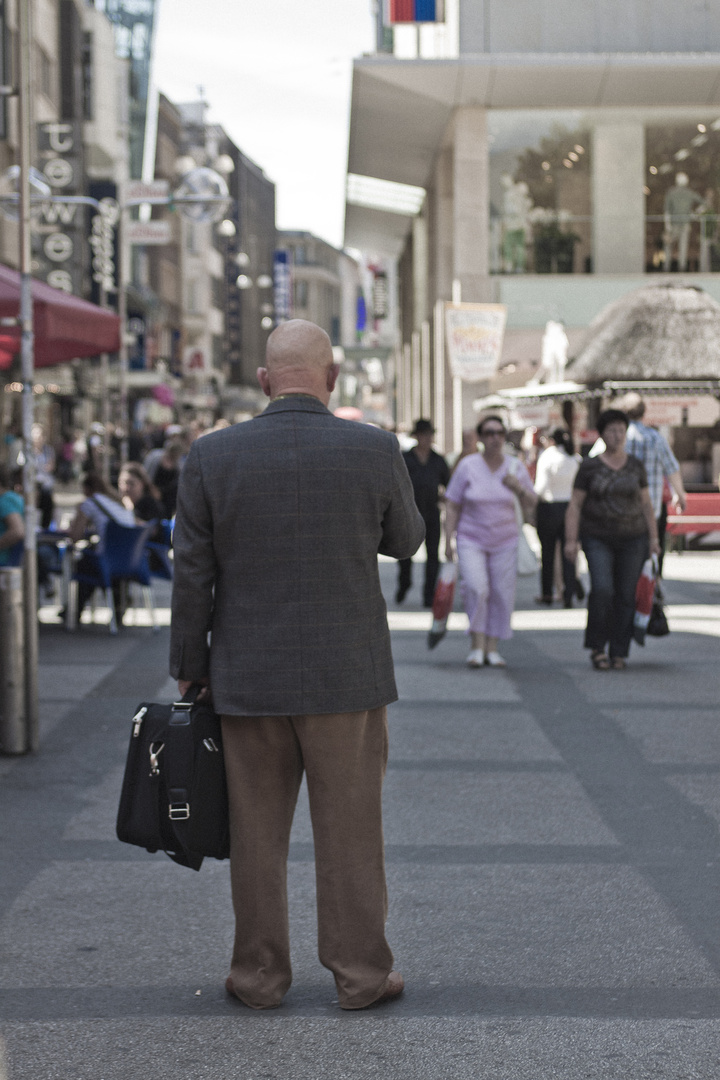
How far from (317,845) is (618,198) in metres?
31.6

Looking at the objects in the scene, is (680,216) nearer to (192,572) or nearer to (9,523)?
(9,523)

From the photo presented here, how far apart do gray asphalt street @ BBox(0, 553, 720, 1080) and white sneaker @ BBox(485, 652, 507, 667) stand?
1.80 meters

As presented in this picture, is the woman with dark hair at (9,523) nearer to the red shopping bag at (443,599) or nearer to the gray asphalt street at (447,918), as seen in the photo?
the gray asphalt street at (447,918)

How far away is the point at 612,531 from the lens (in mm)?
10883

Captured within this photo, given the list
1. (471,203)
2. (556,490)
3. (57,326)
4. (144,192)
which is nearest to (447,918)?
(57,326)

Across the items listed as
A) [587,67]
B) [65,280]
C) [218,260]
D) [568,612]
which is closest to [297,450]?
[568,612]

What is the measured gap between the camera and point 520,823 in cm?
658

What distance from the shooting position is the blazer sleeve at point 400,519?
4.29 m

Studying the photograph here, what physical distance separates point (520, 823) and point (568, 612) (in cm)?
889

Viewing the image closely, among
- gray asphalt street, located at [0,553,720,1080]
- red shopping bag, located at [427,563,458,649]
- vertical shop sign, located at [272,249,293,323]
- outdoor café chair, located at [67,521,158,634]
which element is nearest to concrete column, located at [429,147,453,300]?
outdoor café chair, located at [67,521,158,634]

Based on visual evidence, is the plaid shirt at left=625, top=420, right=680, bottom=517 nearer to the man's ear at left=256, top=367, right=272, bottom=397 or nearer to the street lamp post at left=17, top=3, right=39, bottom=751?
the street lamp post at left=17, top=3, right=39, bottom=751

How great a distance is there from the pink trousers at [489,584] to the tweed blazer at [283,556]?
6.95m

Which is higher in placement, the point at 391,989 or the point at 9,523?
the point at 9,523

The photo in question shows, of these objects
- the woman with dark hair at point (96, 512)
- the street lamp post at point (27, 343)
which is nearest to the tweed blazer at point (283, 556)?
the street lamp post at point (27, 343)
